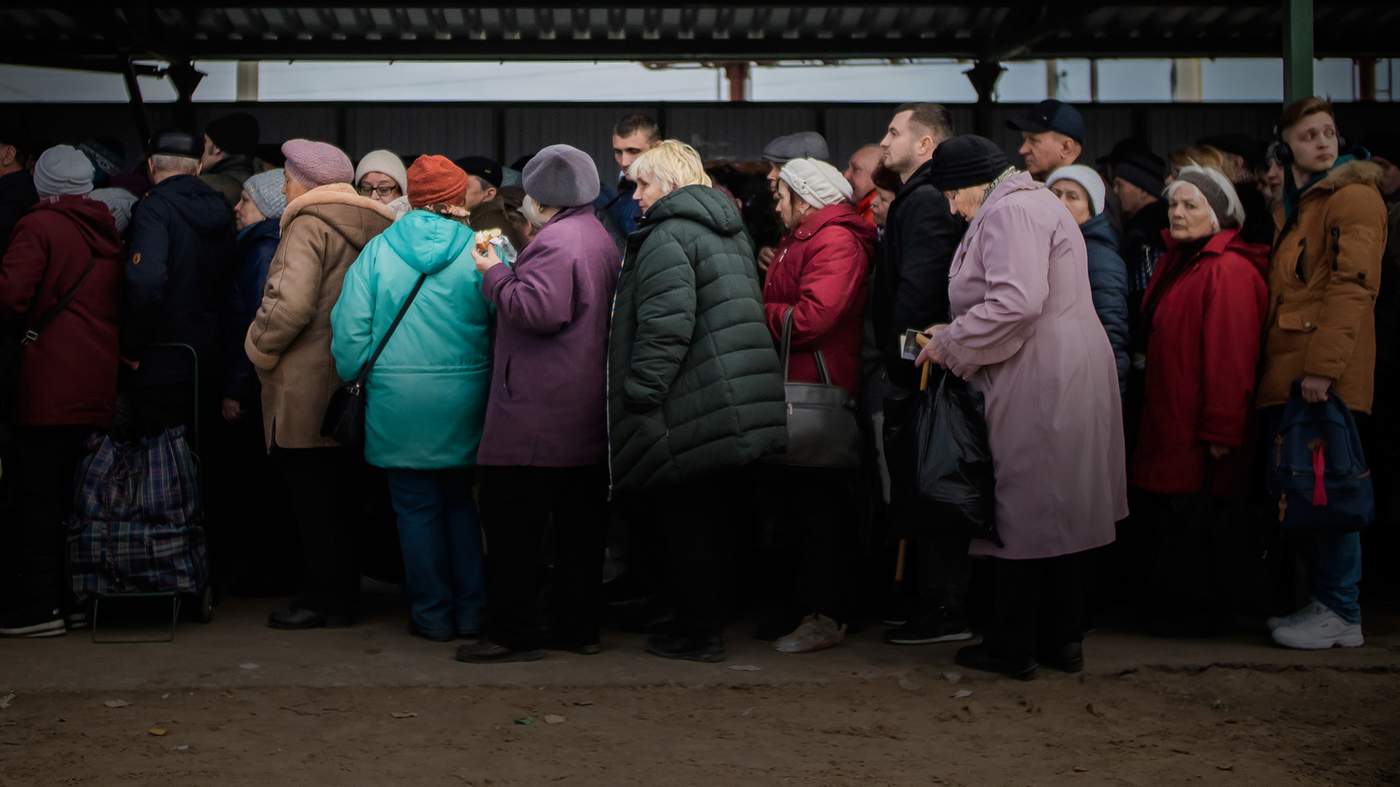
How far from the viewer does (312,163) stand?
5625 mm

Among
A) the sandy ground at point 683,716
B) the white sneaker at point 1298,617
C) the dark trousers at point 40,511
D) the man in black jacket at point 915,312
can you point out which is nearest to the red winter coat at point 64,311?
the dark trousers at point 40,511

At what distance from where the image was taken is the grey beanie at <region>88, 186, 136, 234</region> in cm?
601

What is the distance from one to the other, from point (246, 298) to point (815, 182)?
7.73 ft

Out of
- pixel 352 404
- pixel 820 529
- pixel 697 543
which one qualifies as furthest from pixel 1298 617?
pixel 352 404

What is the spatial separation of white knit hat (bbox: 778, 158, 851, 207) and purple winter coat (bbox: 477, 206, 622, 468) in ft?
2.62

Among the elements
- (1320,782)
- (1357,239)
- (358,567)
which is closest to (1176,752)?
(1320,782)

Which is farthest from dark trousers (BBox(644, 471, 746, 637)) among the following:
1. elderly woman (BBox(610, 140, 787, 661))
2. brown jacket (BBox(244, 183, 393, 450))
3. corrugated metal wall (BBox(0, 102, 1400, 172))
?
corrugated metal wall (BBox(0, 102, 1400, 172))

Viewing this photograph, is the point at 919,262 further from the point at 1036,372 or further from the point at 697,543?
the point at 697,543

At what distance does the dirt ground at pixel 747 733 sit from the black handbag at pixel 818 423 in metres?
0.80

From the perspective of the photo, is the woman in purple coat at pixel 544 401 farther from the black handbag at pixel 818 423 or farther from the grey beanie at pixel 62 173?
the grey beanie at pixel 62 173

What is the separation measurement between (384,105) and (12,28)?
106 inches

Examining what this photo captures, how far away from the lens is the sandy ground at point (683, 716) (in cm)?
396

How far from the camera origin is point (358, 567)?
598cm

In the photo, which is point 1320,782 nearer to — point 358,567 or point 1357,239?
point 1357,239
